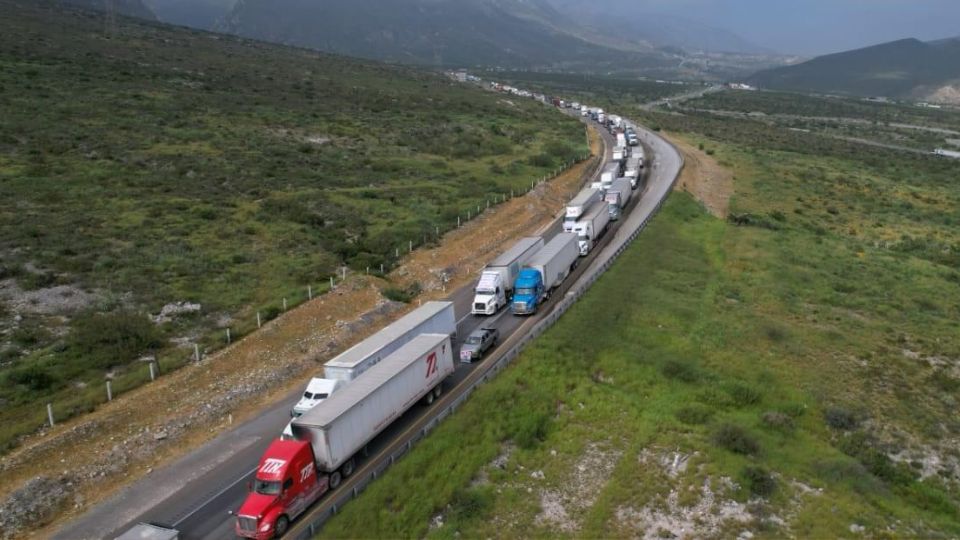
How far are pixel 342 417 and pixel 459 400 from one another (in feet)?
23.2

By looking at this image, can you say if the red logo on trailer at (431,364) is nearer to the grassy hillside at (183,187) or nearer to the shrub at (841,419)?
the grassy hillside at (183,187)

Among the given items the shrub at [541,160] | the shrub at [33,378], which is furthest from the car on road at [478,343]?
the shrub at [541,160]

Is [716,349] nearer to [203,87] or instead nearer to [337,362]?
[337,362]

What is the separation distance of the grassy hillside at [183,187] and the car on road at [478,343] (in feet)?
40.4

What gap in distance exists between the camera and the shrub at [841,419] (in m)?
30.6

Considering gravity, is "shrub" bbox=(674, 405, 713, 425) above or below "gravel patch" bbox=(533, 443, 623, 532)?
above

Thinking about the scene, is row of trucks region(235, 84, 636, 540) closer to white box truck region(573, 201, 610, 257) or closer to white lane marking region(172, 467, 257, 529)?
white lane marking region(172, 467, 257, 529)

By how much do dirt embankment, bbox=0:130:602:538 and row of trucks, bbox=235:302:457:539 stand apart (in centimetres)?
523

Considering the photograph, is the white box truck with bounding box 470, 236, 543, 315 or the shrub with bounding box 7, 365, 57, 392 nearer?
the shrub with bounding box 7, 365, 57, 392

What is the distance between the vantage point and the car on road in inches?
1364

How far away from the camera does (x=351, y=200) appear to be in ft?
212

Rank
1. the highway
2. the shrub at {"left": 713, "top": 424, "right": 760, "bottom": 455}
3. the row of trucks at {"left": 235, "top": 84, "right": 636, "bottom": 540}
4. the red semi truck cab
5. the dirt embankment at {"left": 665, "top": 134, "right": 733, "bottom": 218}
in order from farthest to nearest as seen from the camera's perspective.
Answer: the dirt embankment at {"left": 665, "top": 134, "right": 733, "bottom": 218}, the shrub at {"left": 713, "top": 424, "right": 760, "bottom": 455}, the highway, the row of trucks at {"left": 235, "top": 84, "right": 636, "bottom": 540}, the red semi truck cab

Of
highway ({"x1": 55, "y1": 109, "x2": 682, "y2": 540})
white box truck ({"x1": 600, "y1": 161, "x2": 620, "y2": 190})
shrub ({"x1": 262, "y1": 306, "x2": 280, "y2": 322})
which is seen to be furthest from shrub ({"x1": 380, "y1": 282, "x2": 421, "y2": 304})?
white box truck ({"x1": 600, "y1": 161, "x2": 620, "y2": 190})

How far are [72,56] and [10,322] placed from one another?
9485 cm
